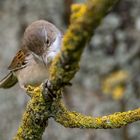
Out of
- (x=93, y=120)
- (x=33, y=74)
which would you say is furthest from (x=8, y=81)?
(x=93, y=120)

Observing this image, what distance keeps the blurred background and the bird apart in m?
1.25

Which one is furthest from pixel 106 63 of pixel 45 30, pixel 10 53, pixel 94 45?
pixel 45 30

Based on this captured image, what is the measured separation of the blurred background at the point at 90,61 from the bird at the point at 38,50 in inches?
49.4

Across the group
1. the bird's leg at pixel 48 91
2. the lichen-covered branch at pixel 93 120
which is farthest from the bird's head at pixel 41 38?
the bird's leg at pixel 48 91

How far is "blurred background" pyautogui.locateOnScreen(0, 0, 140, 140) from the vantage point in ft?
20.2

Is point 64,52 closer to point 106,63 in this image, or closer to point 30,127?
point 30,127

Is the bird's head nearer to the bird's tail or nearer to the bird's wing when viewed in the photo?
the bird's wing

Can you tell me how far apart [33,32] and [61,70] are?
99.4 inches

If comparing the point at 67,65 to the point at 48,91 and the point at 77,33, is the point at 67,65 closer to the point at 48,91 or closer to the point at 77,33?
the point at 77,33

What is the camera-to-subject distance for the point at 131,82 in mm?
6133

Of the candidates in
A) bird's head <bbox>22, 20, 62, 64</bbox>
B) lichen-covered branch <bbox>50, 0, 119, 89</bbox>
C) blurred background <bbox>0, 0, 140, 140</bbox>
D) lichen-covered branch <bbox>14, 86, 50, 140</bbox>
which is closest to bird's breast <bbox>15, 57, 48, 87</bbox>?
bird's head <bbox>22, 20, 62, 64</bbox>

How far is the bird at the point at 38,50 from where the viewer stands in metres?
4.41

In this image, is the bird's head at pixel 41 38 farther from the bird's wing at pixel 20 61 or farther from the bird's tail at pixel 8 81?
the bird's tail at pixel 8 81

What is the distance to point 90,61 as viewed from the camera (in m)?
6.60
